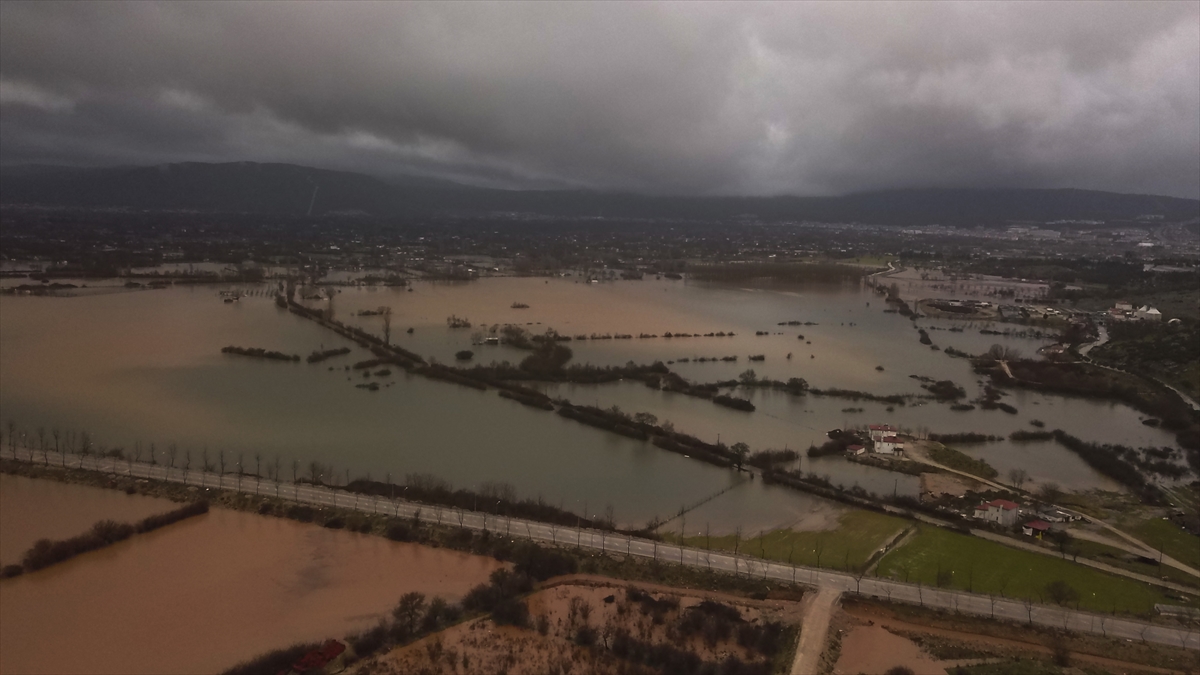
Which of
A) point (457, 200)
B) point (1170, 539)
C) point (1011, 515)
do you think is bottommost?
point (1170, 539)

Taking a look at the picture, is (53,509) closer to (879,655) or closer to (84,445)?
(84,445)

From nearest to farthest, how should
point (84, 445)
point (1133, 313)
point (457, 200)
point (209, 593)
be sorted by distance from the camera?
point (209, 593) < point (84, 445) < point (1133, 313) < point (457, 200)

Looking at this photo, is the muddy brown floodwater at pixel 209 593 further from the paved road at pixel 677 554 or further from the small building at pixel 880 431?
the small building at pixel 880 431

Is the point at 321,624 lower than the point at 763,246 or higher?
lower

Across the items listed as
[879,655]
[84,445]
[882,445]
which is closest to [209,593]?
[84,445]

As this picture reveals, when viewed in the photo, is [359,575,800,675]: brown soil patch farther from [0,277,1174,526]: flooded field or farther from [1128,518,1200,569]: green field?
[1128,518,1200,569]: green field

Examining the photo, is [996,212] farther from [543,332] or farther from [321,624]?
[321,624]

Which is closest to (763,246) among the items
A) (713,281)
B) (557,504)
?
(713,281)

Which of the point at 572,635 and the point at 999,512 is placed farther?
the point at 999,512
